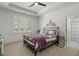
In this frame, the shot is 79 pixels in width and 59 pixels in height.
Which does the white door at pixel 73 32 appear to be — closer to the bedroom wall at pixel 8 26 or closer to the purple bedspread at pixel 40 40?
the purple bedspread at pixel 40 40

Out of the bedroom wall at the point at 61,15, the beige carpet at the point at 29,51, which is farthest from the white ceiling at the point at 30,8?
the beige carpet at the point at 29,51

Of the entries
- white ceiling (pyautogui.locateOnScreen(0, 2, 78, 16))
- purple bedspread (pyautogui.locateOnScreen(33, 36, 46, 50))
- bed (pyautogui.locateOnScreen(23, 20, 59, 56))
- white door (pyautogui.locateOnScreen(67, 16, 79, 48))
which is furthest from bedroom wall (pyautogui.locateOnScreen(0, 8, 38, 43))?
white door (pyautogui.locateOnScreen(67, 16, 79, 48))

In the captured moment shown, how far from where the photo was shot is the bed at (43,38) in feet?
5.35

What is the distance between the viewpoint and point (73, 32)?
1613mm

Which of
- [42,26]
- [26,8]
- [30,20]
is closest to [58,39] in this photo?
[42,26]

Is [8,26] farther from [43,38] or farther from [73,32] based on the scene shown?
[73,32]

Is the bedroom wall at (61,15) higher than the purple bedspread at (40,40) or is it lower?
higher

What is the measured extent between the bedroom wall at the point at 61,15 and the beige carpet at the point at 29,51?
0.34 metres

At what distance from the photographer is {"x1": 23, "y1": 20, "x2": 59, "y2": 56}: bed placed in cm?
163

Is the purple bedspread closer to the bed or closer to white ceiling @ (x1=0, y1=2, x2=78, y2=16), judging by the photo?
the bed

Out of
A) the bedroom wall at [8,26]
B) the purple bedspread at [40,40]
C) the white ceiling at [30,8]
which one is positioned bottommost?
the purple bedspread at [40,40]

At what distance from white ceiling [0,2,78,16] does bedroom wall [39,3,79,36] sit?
0.06 meters

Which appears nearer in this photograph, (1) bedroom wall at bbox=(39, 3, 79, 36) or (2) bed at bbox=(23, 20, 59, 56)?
(1) bedroom wall at bbox=(39, 3, 79, 36)

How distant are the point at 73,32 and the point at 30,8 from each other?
3.26 feet
